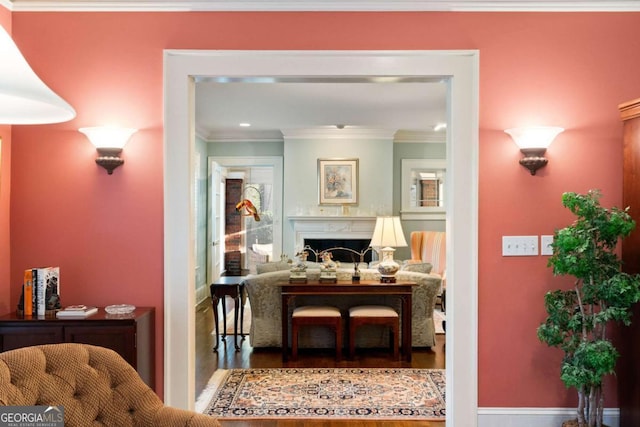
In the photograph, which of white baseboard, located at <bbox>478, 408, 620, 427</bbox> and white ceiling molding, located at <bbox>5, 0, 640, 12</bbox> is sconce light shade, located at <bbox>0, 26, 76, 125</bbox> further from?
white baseboard, located at <bbox>478, 408, 620, 427</bbox>

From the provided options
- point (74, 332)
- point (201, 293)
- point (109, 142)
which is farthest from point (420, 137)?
point (74, 332)

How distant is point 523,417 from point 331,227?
4.89m

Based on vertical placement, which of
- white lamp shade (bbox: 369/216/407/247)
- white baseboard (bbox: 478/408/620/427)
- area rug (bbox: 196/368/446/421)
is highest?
white lamp shade (bbox: 369/216/407/247)

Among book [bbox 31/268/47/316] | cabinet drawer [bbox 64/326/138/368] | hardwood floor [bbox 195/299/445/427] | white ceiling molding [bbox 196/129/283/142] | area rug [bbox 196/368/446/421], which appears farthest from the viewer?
white ceiling molding [bbox 196/129/283/142]

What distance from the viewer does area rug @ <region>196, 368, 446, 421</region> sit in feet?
10.8

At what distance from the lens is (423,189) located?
778cm

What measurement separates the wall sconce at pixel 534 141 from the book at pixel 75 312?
2606mm

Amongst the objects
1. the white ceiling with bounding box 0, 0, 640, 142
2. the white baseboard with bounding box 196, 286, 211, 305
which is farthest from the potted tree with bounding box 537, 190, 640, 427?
the white baseboard with bounding box 196, 286, 211, 305

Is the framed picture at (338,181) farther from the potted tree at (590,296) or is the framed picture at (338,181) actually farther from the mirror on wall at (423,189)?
the potted tree at (590,296)

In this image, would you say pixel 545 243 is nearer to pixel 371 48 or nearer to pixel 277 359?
pixel 371 48

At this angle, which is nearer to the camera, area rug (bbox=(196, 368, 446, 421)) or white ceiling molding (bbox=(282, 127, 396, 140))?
area rug (bbox=(196, 368, 446, 421))

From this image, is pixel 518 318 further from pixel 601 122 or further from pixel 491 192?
pixel 601 122

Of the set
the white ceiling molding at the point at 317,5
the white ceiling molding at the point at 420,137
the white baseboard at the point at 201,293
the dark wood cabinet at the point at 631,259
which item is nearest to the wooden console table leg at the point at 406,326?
the dark wood cabinet at the point at 631,259

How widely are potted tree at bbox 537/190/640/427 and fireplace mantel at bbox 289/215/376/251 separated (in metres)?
4.94
